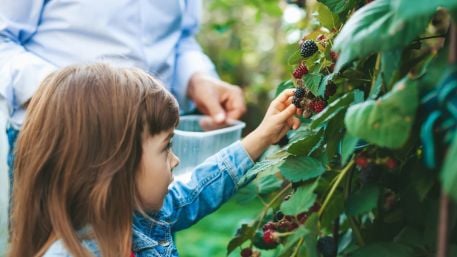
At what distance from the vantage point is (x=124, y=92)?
1.51 meters

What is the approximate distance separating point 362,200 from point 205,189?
2.07ft

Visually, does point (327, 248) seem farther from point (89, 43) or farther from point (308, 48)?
point (89, 43)

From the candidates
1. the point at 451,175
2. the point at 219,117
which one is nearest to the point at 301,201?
the point at 451,175

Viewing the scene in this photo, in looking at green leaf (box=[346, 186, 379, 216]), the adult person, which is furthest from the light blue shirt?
green leaf (box=[346, 186, 379, 216])

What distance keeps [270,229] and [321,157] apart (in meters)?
0.22

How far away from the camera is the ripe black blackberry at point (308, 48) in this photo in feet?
4.39

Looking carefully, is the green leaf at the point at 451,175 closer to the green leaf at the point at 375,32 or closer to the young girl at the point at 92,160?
the green leaf at the point at 375,32

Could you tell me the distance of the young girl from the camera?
1474 mm

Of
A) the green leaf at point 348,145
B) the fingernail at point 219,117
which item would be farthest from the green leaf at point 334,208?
the fingernail at point 219,117

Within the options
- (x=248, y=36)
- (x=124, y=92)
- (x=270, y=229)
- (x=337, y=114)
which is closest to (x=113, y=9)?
(x=124, y=92)

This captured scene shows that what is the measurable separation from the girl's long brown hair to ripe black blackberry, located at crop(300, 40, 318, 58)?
1.15 feet

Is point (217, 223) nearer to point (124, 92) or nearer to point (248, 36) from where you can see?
point (124, 92)

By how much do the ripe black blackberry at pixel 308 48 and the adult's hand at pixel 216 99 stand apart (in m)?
0.72

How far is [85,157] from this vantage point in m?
1.48
